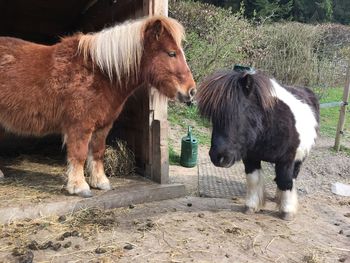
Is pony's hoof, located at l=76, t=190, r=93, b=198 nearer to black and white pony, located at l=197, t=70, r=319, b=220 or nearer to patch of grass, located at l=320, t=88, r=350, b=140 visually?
black and white pony, located at l=197, t=70, r=319, b=220

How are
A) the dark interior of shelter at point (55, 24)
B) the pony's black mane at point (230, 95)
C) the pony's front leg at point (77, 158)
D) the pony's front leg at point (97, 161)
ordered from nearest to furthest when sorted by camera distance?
1. the pony's black mane at point (230, 95)
2. the pony's front leg at point (77, 158)
3. the pony's front leg at point (97, 161)
4. the dark interior of shelter at point (55, 24)

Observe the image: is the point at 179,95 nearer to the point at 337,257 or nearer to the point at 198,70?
the point at 337,257

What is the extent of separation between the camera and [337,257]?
10.3ft

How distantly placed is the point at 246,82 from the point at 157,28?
102 cm

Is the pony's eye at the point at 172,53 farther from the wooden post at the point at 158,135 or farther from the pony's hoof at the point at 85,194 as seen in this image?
the pony's hoof at the point at 85,194

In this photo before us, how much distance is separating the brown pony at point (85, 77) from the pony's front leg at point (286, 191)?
116 centimetres

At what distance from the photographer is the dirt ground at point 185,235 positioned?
9.89 feet

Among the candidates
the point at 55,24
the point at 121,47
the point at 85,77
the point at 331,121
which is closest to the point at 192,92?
the point at 121,47

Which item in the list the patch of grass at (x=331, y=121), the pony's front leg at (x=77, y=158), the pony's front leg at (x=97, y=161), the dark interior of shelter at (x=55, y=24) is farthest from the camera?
the patch of grass at (x=331, y=121)

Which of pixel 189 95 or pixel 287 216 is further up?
pixel 189 95

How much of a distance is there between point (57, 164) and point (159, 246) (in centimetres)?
240

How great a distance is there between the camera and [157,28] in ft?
12.0

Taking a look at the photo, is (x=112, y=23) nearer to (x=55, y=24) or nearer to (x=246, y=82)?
(x=55, y=24)

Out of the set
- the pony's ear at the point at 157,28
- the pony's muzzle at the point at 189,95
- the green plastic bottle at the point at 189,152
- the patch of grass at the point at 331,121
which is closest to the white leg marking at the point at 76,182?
the pony's muzzle at the point at 189,95
